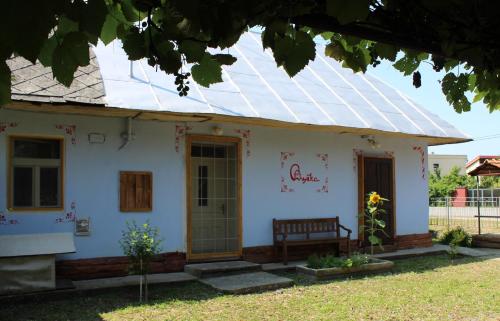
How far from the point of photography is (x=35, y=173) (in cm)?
752

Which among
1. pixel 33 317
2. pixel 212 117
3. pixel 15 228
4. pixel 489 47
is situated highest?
pixel 212 117

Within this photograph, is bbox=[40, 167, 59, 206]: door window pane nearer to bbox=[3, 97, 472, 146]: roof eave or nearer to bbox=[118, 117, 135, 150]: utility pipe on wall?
bbox=[3, 97, 472, 146]: roof eave

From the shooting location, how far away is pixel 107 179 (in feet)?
26.1

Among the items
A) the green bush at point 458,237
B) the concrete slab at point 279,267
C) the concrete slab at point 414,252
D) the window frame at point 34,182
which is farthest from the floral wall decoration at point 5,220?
the green bush at point 458,237

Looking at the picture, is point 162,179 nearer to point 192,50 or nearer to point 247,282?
point 247,282

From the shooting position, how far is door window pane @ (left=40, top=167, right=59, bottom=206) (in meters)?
7.56

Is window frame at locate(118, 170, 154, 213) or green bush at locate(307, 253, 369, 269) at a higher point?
window frame at locate(118, 170, 154, 213)

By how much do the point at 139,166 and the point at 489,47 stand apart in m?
6.78

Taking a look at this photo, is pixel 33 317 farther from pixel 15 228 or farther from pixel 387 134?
pixel 387 134

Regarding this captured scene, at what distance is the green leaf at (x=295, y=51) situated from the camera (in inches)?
74.1

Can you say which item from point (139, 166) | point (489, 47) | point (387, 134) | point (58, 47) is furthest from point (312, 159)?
point (58, 47)

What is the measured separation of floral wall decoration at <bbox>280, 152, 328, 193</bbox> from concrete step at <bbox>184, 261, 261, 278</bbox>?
6.19 feet

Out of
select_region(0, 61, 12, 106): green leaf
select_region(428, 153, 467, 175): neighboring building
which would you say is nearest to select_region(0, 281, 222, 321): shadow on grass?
select_region(0, 61, 12, 106): green leaf

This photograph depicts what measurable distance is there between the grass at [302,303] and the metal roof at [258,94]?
276 centimetres
